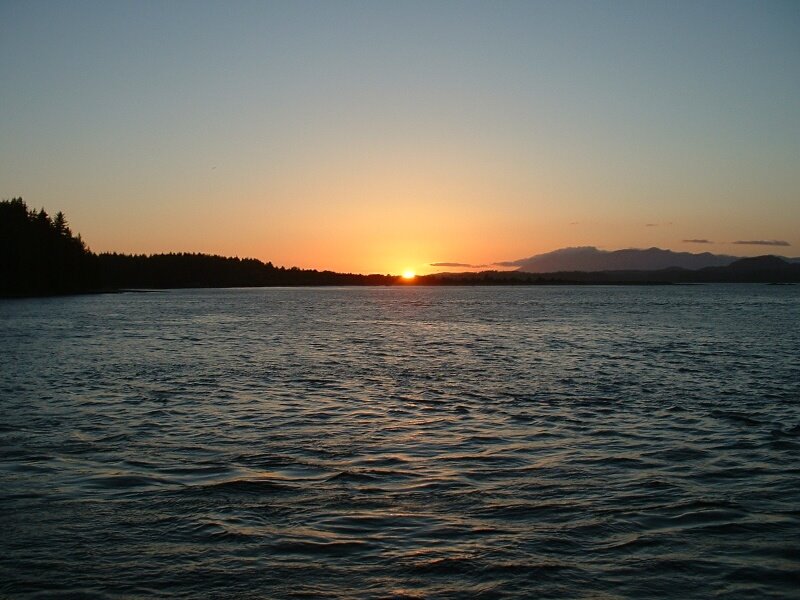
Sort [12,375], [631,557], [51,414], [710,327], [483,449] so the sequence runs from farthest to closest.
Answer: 1. [710,327]
2. [12,375]
3. [51,414]
4. [483,449]
5. [631,557]

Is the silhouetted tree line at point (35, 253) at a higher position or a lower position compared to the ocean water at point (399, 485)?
higher

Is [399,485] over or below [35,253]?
below

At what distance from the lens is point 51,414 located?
20.0 metres

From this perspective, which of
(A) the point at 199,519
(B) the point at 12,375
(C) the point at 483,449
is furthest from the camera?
(B) the point at 12,375

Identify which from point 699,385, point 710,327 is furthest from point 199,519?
point 710,327

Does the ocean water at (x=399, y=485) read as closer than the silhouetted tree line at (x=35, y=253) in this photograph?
Yes

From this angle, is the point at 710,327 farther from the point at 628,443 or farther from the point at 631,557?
the point at 631,557

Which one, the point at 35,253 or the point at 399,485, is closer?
the point at 399,485

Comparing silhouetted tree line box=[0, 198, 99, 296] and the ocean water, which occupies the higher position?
silhouetted tree line box=[0, 198, 99, 296]

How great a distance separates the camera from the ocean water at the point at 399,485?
8.80 m

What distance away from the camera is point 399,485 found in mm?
12891

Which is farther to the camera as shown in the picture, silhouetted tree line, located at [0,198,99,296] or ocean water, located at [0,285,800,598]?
silhouetted tree line, located at [0,198,99,296]

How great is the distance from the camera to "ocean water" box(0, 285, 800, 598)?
28.9ft

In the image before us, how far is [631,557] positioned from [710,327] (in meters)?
61.1
